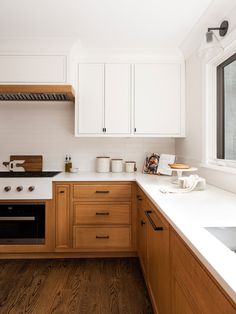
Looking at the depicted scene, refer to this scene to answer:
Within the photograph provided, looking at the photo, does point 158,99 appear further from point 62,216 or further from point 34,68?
point 62,216

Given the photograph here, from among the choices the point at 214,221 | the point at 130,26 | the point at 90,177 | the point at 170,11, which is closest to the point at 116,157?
the point at 90,177

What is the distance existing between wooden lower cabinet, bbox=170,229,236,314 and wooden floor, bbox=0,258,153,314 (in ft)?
2.79

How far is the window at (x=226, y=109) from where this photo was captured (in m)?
1.95

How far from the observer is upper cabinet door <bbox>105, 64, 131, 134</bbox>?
2.67 metres

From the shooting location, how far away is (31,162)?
9.57ft

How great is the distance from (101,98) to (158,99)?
636 millimetres

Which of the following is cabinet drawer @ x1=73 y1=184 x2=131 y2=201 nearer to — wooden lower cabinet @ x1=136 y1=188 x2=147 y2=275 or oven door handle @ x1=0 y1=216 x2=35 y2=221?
wooden lower cabinet @ x1=136 y1=188 x2=147 y2=275

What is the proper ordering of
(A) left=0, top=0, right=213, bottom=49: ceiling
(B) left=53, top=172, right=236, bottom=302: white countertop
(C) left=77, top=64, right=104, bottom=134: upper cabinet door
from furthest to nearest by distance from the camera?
(C) left=77, top=64, right=104, bottom=134: upper cabinet door < (A) left=0, top=0, right=213, bottom=49: ceiling < (B) left=53, top=172, right=236, bottom=302: white countertop

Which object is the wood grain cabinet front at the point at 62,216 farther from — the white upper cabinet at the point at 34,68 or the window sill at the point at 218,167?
the window sill at the point at 218,167

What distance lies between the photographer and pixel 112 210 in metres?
2.43

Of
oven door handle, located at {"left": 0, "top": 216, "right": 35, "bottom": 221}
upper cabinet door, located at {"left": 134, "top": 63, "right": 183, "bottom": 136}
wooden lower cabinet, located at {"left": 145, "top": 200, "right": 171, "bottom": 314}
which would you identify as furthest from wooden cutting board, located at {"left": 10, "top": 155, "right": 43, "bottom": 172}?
wooden lower cabinet, located at {"left": 145, "top": 200, "right": 171, "bottom": 314}

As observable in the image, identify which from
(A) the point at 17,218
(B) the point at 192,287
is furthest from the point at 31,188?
(B) the point at 192,287

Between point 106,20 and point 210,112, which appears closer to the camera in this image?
point 106,20

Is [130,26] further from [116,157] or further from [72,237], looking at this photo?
[72,237]
